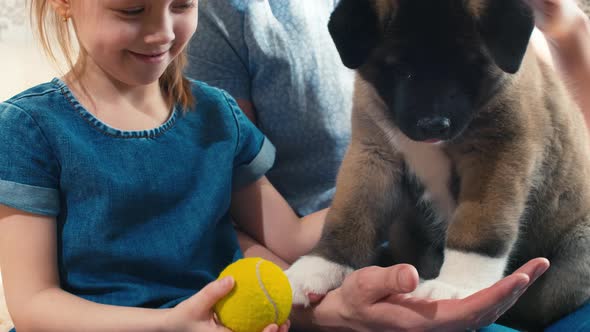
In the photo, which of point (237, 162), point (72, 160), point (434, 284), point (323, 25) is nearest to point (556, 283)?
point (434, 284)

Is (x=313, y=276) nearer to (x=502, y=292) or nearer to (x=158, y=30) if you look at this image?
(x=502, y=292)

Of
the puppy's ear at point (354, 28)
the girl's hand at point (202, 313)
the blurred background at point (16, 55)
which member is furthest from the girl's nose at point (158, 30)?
the blurred background at point (16, 55)

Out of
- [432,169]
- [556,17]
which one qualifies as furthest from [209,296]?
[556,17]

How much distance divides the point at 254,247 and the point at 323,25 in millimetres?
542

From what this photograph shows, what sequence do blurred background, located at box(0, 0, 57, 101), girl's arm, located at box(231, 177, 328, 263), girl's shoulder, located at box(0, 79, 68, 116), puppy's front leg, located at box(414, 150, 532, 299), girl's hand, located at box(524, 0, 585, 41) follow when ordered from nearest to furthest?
1. puppy's front leg, located at box(414, 150, 532, 299)
2. girl's shoulder, located at box(0, 79, 68, 116)
3. girl's hand, located at box(524, 0, 585, 41)
4. girl's arm, located at box(231, 177, 328, 263)
5. blurred background, located at box(0, 0, 57, 101)

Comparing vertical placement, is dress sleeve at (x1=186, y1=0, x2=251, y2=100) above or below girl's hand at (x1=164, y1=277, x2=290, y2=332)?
above

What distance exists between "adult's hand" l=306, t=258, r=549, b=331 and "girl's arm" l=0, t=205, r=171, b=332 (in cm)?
30

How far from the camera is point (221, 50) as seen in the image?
1.47 metres

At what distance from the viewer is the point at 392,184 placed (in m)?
1.20

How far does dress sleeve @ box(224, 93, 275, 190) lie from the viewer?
1.37 m

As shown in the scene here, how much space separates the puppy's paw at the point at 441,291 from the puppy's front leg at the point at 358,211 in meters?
0.17

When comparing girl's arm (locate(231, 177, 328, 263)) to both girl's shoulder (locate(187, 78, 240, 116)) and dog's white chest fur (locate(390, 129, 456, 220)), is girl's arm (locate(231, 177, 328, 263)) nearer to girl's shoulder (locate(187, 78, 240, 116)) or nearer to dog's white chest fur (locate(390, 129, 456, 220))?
girl's shoulder (locate(187, 78, 240, 116))

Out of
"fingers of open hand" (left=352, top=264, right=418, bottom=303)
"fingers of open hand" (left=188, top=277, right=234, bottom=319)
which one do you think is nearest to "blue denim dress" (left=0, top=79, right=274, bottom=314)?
"fingers of open hand" (left=188, top=277, right=234, bottom=319)

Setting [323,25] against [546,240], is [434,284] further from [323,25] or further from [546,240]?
[323,25]
